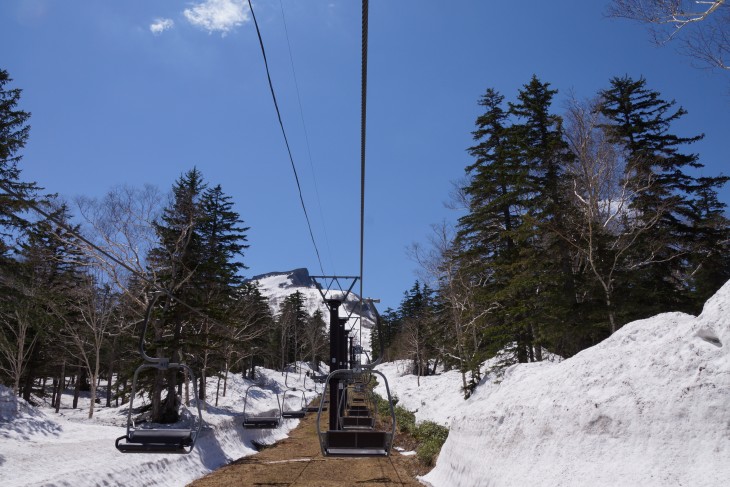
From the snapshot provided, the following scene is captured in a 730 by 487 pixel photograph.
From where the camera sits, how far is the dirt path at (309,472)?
1519 cm

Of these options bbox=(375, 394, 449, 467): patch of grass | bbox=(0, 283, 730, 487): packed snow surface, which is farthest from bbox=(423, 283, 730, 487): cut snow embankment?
bbox=(375, 394, 449, 467): patch of grass

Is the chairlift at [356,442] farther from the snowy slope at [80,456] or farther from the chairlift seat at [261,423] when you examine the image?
the chairlift seat at [261,423]

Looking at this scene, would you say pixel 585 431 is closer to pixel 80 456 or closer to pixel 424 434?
pixel 80 456

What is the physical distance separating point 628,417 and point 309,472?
1300 cm

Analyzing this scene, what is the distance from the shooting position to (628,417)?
316 inches

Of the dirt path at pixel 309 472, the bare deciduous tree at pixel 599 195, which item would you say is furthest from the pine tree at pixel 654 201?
the dirt path at pixel 309 472

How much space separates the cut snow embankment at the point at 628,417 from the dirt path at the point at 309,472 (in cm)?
489

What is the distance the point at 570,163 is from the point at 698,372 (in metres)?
18.0

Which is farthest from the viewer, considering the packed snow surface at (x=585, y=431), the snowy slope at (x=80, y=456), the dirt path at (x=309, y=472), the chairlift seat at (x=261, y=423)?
the chairlift seat at (x=261, y=423)

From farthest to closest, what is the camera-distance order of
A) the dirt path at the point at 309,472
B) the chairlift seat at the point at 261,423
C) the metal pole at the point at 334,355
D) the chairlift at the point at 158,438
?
the metal pole at the point at 334,355 < the chairlift seat at the point at 261,423 < the dirt path at the point at 309,472 < the chairlift at the point at 158,438

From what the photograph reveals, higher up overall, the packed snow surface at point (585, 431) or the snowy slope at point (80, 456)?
the packed snow surface at point (585, 431)

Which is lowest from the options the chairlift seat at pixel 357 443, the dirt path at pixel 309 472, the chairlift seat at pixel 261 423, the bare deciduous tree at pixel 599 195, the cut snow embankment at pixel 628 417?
the dirt path at pixel 309 472

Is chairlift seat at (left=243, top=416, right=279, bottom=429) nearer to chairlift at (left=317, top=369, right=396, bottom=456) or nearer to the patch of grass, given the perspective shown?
the patch of grass

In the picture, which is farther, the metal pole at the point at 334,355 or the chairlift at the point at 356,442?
the metal pole at the point at 334,355
